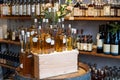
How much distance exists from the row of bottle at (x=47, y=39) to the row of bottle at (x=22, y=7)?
1140 millimetres

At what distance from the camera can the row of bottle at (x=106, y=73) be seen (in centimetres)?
237

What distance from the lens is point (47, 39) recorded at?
1.57 metres

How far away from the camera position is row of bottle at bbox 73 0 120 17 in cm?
232

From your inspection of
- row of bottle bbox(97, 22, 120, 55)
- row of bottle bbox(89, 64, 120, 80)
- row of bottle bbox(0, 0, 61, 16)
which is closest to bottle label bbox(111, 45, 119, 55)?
row of bottle bbox(97, 22, 120, 55)

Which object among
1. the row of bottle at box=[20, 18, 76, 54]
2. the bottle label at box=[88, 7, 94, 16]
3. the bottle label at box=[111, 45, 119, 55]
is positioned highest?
the bottle label at box=[88, 7, 94, 16]

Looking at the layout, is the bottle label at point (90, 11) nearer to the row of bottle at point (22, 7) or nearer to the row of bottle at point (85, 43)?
the row of bottle at point (85, 43)

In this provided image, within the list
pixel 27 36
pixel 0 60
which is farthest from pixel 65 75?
pixel 0 60

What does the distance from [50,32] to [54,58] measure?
0.21 m

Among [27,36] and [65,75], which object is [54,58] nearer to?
[65,75]

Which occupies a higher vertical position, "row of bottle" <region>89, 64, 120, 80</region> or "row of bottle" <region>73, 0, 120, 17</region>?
"row of bottle" <region>73, 0, 120, 17</region>

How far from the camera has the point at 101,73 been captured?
8.33 feet

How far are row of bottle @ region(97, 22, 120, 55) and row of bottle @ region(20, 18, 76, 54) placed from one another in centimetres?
71

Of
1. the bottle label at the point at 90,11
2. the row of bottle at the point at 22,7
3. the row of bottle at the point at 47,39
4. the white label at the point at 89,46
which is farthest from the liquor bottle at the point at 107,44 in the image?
the row of bottle at the point at 22,7

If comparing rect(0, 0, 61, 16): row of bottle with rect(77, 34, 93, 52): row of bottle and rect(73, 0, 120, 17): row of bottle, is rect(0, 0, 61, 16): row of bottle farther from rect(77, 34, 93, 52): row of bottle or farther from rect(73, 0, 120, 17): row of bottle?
rect(77, 34, 93, 52): row of bottle
